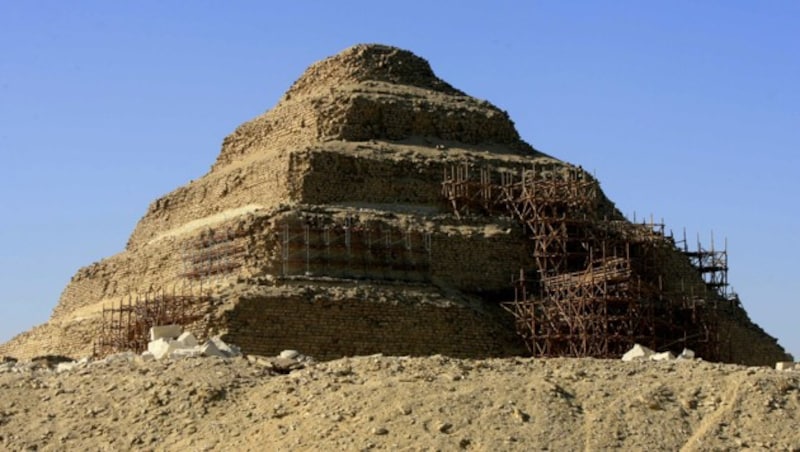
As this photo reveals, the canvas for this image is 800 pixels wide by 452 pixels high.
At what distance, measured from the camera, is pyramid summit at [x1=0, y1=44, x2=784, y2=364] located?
147ft

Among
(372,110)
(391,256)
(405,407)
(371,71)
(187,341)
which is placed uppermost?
(371,71)

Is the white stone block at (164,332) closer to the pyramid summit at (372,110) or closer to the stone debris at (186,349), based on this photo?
the stone debris at (186,349)

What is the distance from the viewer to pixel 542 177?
171ft

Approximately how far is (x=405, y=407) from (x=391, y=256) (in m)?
21.7

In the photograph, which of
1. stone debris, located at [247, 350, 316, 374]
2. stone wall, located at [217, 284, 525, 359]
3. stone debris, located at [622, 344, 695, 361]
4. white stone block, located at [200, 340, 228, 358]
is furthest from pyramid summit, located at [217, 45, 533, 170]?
stone debris, located at [247, 350, 316, 374]

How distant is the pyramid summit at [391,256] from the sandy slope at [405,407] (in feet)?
47.1

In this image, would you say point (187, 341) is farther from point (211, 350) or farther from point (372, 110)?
point (372, 110)

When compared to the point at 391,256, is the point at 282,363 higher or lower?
lower

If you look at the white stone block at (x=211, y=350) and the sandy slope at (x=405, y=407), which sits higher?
the white stone block at (x=211, y=350)

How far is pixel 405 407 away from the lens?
85.0ft

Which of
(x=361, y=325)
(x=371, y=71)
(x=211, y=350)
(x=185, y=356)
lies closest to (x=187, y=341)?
(x=211, y=350)

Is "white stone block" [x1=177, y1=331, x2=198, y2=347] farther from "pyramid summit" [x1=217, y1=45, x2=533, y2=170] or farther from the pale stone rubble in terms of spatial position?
"pyramid summit" [x1=217, y1=45, x2=533, y2=170]

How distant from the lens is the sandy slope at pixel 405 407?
82.6 feet

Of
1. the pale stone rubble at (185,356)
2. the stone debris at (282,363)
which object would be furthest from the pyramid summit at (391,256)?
the stone debris at (282,363)
